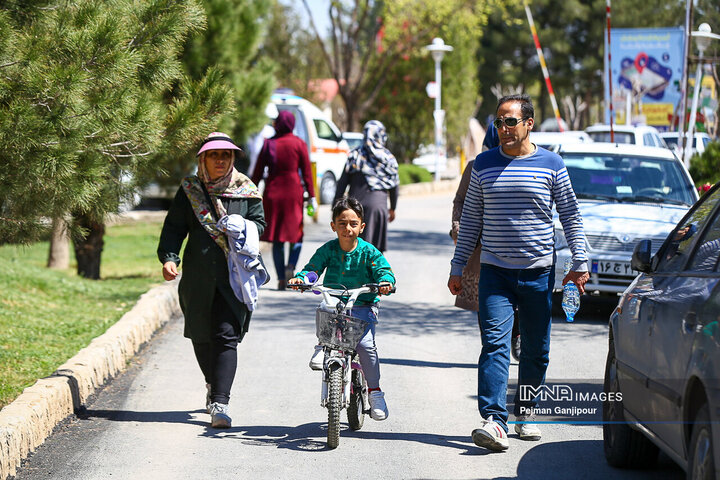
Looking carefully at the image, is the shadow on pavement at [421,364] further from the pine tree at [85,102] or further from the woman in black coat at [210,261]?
the pine tree at [85,102]

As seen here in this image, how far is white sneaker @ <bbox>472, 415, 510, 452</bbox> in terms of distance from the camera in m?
5.93

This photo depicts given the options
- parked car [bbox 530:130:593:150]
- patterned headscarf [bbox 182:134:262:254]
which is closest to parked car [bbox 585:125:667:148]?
parked car [bbox 530:130:593:150]

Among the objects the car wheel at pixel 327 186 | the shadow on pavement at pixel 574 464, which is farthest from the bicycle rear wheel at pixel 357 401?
the car wheel at pixel 327 186

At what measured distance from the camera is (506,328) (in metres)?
6.16

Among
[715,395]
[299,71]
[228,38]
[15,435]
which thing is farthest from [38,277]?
[299,71]

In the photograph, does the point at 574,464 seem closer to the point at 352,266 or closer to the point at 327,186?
the point at 352,266

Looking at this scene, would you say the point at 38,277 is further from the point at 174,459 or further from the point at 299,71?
the point at 299,71

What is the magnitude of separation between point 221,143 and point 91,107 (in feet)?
2.59

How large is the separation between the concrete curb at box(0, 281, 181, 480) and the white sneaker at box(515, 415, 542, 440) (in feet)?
8.93

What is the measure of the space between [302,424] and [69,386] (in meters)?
1.50

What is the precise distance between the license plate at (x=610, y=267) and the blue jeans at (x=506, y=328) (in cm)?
444

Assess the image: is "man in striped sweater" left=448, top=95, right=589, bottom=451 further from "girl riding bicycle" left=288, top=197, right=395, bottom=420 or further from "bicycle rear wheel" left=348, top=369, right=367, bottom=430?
"bicycle rear wheel" left=348, top=369, right=367, bottom=430

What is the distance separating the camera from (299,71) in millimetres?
50469

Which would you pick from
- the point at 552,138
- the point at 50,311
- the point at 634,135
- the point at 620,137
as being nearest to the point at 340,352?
the point at 50,311
